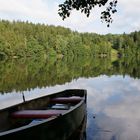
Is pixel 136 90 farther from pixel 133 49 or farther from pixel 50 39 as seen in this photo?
pixel 133 49

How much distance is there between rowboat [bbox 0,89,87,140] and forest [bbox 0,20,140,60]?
84673 mm

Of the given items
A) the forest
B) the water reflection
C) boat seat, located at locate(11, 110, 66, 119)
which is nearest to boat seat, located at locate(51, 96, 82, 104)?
the water reflection

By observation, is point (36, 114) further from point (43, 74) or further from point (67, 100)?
point (43, 74)

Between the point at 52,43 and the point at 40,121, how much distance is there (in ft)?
392

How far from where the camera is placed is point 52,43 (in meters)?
131

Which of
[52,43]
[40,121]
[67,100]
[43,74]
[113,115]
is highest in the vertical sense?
[52,43]

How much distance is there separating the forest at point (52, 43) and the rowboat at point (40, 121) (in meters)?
84.7

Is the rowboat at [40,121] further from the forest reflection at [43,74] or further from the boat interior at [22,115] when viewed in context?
the forest reflection at [43,74]

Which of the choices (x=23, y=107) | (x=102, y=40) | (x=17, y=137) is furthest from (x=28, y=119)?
(x=102, y=40)

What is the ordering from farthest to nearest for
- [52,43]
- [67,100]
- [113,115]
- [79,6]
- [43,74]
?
[52,43] → [43,74] → [113,115] → [67,100] → [79,6]

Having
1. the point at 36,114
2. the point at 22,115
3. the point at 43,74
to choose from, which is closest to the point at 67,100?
the point at 36,114

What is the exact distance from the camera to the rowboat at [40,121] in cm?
1140

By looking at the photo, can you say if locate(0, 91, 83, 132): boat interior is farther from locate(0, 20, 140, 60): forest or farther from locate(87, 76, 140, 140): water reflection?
locate(0, 20, 140, 60): forest

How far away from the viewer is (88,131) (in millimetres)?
17344
